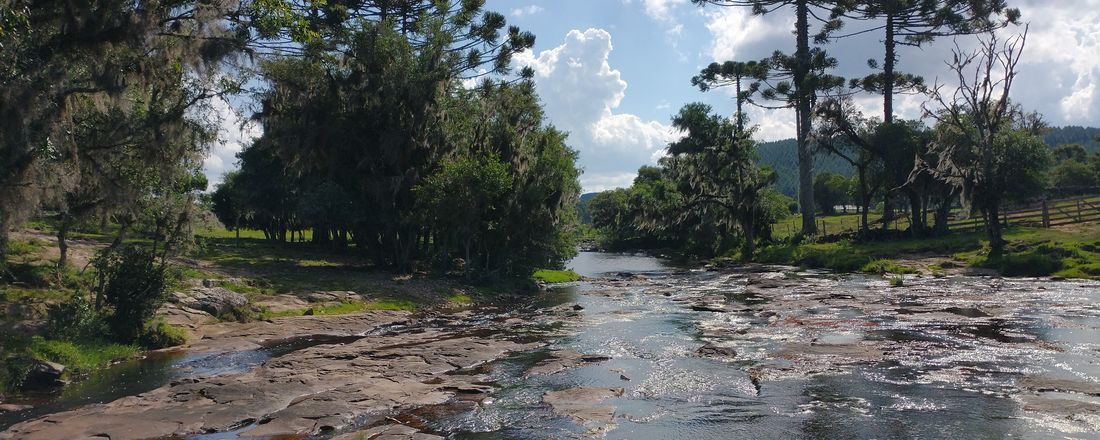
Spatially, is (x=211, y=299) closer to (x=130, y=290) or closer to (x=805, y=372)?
(x=130, y=290)

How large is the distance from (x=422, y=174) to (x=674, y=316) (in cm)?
1693

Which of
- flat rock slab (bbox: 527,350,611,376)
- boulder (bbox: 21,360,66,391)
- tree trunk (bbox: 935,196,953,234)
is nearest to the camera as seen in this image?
boulder (bbox: 21,360,66,391)

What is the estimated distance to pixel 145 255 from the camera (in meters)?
18.7

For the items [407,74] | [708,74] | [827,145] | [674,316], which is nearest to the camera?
[674,316]

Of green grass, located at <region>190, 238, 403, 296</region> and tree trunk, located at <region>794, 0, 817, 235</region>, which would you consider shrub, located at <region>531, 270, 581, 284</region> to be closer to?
green grass, located at <region>190, 238, 403, 296</region>

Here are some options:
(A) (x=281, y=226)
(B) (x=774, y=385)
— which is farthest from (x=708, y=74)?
(B) (x=774, y=385)

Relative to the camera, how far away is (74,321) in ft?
54.2

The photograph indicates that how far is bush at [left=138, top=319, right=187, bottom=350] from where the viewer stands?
18297 mm

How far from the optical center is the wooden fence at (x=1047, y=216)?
42594 millimetres

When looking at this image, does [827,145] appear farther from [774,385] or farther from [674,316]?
[774,385]

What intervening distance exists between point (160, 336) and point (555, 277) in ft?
96.7

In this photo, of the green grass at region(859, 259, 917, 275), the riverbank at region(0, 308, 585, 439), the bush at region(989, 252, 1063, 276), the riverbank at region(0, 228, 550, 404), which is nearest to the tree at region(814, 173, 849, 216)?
the green grass at region(859, 259, 917, 275)

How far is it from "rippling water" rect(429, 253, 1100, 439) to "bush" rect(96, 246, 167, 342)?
395 inches

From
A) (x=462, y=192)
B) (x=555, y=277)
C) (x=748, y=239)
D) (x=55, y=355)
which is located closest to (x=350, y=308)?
(x=462, y=192)
